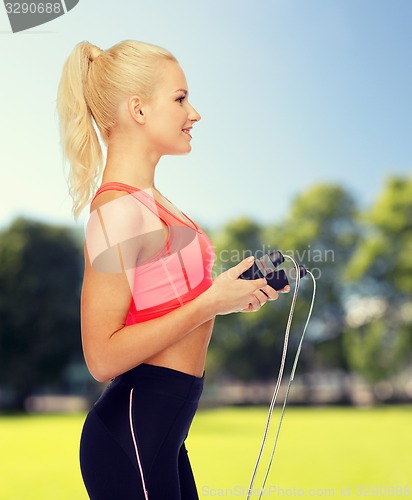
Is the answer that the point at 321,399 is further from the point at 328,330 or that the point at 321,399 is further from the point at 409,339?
the point at 409,339

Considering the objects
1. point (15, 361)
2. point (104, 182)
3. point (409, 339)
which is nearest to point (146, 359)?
point (104, 182)

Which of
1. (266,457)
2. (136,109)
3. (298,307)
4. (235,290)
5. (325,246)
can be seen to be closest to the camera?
(235,290)

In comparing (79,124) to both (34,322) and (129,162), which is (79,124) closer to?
(129,162)

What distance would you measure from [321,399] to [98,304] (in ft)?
76.5

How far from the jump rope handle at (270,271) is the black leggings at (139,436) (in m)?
0.27

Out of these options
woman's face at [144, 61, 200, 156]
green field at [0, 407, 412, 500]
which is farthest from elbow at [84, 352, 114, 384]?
green field at [0, 407, 412, 500]

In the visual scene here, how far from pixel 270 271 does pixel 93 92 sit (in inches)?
24.1

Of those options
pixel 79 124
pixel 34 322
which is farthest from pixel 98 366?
pixel 34 322

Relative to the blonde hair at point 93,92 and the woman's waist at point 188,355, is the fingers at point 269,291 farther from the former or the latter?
the blonde hair at point 93,92

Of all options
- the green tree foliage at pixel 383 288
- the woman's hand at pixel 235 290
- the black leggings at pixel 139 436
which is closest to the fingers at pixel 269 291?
the woman's hand at pixel 235 290

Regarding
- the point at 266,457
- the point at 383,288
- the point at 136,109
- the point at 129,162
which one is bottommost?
the point at 383,288

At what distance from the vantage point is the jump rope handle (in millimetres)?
1479

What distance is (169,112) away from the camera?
64.3 inches

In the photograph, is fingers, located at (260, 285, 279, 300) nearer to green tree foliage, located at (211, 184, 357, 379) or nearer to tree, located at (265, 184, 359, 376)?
tree, located at (265, 184, 359, 376)
